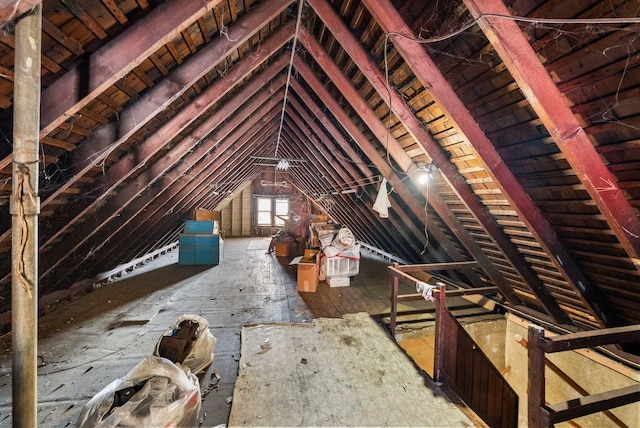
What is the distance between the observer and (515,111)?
6.30 feet

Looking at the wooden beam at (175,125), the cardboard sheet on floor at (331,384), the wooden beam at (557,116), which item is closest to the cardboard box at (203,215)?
the wooden beam at (175,125)

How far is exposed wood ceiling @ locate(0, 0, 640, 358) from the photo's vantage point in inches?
→ 56.8

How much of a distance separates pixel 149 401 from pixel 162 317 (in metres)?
2.33

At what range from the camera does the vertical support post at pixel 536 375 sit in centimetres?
149

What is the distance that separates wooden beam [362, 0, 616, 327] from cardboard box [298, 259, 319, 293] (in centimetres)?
309

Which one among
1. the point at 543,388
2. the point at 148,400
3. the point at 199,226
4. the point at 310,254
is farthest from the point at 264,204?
the point at 543,388

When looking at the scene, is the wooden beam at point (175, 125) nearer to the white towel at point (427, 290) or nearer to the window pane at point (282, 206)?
the white towel at point (427, 290)

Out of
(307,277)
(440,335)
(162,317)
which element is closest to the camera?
(440,335)

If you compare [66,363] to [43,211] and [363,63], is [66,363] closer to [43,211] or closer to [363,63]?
[43,211]

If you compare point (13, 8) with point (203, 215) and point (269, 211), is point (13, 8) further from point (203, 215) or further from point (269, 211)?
point (269, 211)

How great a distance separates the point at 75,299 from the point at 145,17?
15.2 feet

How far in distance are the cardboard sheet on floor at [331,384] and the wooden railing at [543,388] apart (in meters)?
0.55

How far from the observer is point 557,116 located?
5.16ft

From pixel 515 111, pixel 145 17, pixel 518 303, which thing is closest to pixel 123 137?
pixel 145 17
